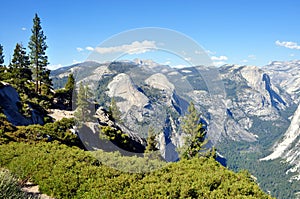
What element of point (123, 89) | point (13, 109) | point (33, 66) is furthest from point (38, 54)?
point (123, 89)

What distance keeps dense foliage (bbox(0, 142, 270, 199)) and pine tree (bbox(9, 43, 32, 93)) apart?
3494cm

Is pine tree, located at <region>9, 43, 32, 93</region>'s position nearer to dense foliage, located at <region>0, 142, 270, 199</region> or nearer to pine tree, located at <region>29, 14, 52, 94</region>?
pine tree, located at <region>29, 14, 52, 94</region>

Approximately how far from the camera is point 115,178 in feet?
44.2

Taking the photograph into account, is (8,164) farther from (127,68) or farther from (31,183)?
(127,68)

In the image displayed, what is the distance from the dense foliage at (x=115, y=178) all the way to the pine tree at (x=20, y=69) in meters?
34.9

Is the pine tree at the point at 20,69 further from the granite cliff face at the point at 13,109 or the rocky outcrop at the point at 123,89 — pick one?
the rocky outcrop at the point at 123,89

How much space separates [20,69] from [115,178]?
45779 millimetres

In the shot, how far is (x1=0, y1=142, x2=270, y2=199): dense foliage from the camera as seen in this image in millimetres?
12508

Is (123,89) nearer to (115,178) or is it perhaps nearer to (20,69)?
(115,178)

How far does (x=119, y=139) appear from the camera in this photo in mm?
30297

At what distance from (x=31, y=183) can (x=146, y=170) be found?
6565 mm

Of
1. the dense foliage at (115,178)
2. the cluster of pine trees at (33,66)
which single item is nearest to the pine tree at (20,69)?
the cluster of pine trees at (33,66)

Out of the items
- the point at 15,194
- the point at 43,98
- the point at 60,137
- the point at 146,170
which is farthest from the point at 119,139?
the point at 43,98

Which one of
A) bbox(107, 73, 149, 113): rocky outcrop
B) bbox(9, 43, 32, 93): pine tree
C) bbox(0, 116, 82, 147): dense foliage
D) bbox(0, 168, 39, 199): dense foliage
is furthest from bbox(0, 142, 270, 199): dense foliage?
bbox(9, 43, 32, 93): pine tree
